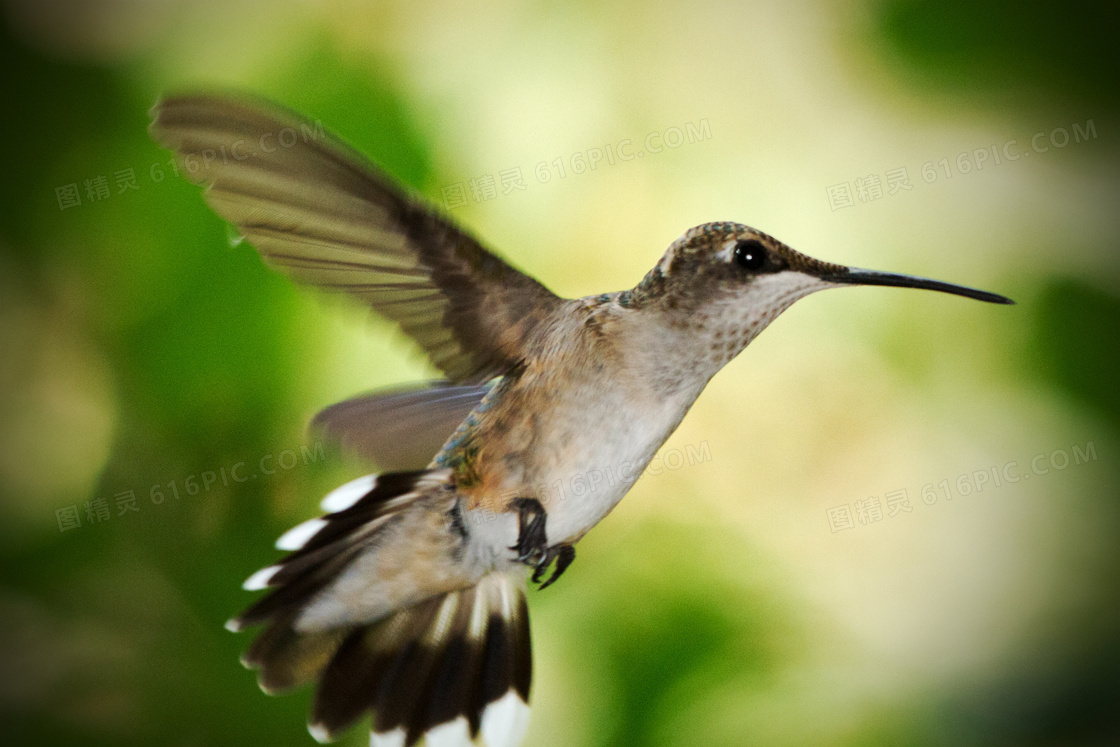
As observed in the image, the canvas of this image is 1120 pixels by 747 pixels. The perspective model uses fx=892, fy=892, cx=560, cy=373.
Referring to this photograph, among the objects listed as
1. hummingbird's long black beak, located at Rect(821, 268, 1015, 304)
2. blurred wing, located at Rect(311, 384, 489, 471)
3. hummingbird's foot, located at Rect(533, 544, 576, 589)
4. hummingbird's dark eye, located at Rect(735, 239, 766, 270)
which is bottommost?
hummingbird's foot, located at Rect(533, 544, 576, 589)

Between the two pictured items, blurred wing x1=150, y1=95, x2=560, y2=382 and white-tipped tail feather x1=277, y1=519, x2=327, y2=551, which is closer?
blurred wing x1=150, y1=95, x2=560, y2=382

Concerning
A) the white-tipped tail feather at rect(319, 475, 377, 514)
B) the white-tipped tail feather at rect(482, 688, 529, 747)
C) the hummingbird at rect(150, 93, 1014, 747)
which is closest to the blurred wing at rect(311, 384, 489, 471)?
the hummingbird at rect(150, 93, 1014, 747)

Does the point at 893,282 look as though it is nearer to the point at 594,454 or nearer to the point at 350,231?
the point at 594,454

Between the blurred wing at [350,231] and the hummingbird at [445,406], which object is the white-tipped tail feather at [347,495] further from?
the blurred wing at [350,231]

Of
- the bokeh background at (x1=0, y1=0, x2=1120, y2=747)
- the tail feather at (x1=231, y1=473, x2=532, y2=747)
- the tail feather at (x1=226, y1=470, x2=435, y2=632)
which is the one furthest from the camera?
the bokeh background at (x1=0, y1=0, x2=1120, y2=747)

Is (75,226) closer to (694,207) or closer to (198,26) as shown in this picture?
(198,26)

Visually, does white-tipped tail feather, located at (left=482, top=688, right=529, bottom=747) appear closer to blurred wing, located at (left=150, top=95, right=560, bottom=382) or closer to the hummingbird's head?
blurred wing, located at (left=150, top=95, right=560, bottom=382)

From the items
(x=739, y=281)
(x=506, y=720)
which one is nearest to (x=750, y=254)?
(x=739, y=281)
